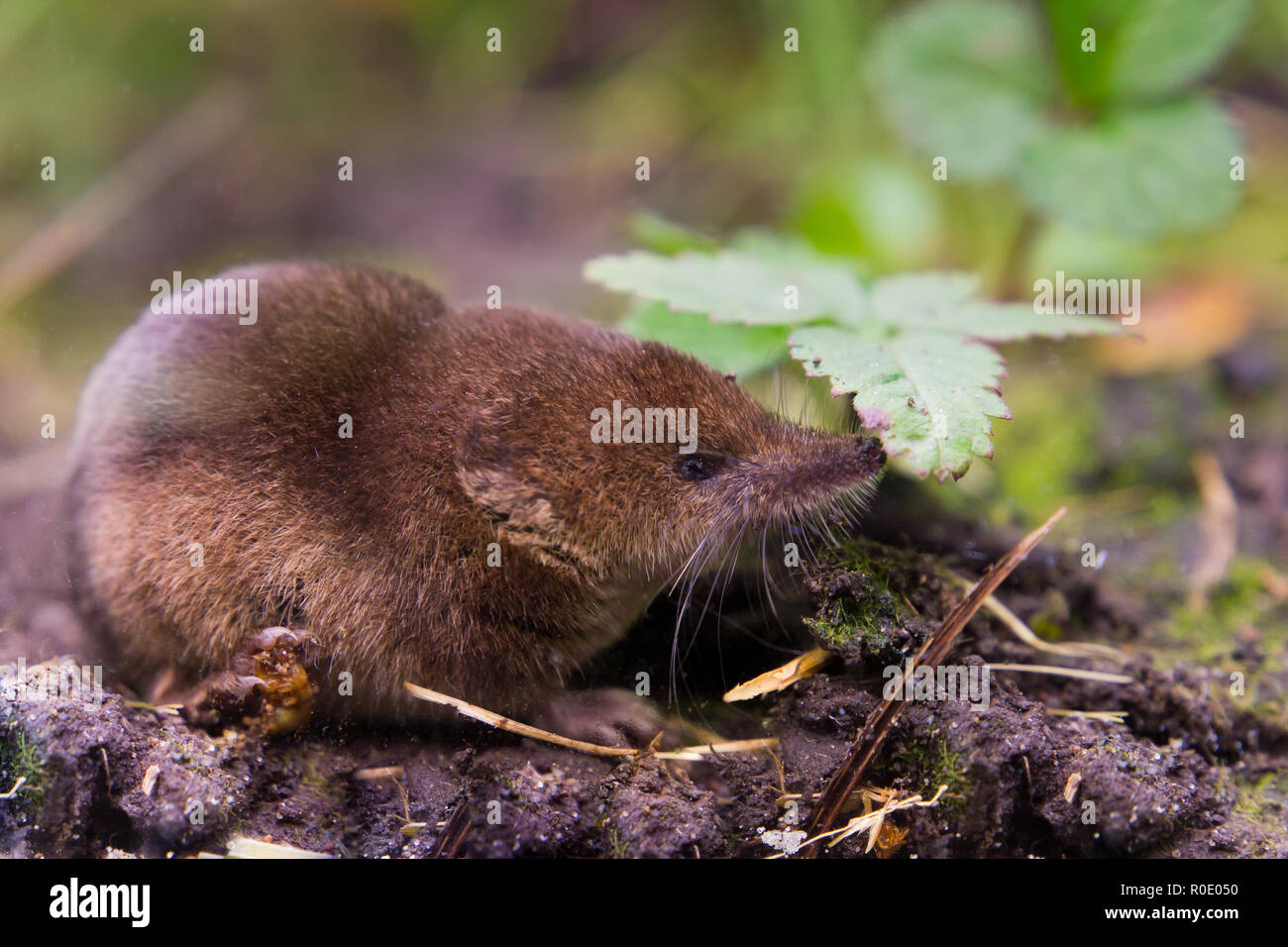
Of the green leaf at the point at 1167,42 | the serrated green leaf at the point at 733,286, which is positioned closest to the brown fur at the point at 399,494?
the serrated green leaf at the point at 733,286

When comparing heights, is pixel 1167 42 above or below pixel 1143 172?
above

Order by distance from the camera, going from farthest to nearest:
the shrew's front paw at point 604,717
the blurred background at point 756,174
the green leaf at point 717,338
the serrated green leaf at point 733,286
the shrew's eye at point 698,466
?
the blurred background at point 756,174 < the green leaf at point 717,338 < the serrated green leaf at point 733,286 < the shrew's eye at point 698,466 < the shrew's front paw at point 604,717

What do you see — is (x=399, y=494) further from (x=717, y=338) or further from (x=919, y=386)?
(x=919, y=386)

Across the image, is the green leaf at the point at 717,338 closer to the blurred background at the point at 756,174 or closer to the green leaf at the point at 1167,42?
the blurred background at the point at 756,174

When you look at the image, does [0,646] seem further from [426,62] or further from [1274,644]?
[426,62]

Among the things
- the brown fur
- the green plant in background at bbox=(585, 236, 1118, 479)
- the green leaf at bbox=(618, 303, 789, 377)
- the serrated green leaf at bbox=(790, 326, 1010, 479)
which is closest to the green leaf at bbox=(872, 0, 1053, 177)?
the green plant in background at bbox=(585, 236, 1118, 479)

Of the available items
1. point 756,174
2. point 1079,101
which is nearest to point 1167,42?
point 1079,101

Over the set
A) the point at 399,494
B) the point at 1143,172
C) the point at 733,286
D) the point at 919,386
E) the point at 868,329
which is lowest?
the point at 399,494
